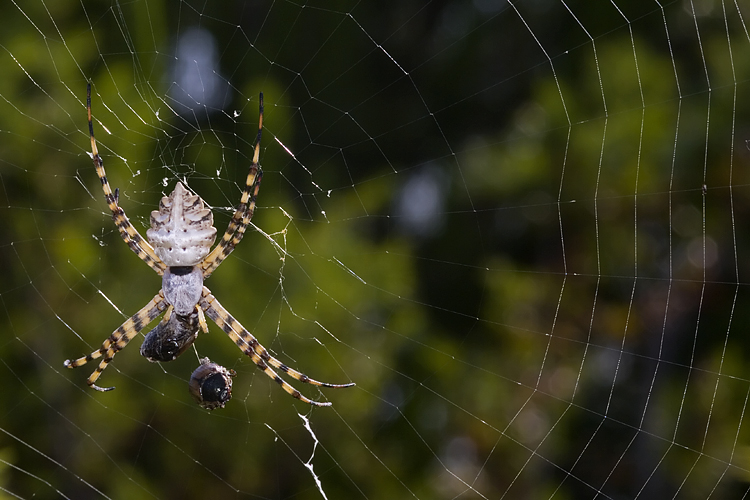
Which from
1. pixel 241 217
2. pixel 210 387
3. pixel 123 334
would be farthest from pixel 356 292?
pixel 123 334

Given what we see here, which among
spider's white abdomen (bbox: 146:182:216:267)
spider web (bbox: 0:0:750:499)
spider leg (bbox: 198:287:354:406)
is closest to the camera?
spider's white abdomen (bbox: 146:182:216:267)

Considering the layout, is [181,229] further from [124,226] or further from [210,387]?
[210,387]

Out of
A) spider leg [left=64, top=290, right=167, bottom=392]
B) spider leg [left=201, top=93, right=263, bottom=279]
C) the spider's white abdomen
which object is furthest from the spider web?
the spider's white abdomen

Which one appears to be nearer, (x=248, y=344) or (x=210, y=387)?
(x=210, y=387)

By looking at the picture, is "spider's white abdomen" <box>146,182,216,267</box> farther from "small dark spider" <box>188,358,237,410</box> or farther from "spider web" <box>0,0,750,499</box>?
"small dark spider" <box>188,358,237,410</box>

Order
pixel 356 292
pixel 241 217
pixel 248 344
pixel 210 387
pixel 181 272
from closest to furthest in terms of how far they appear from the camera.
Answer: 1. pixel 210 387
2. pixel 241 217
3. pixel 181 272
4. pixel 248 344
5. pixel 356 292

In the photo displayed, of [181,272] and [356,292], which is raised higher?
[181,272]
